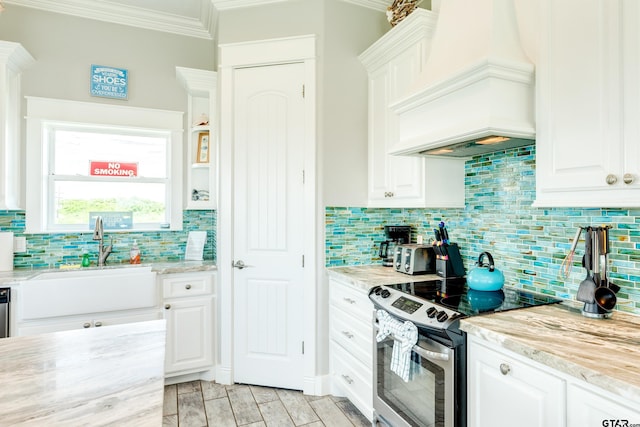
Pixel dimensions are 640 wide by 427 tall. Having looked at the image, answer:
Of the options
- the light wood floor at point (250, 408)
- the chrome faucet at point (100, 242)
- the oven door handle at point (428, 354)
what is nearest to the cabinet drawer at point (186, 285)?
the chrome faucet at point (100, 242)

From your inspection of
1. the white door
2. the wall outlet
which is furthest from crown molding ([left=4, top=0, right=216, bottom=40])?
the wall outlet

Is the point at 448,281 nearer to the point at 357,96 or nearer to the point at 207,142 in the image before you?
the point at 357,96

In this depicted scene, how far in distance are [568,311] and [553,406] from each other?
0.56m

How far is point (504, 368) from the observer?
1.29 m

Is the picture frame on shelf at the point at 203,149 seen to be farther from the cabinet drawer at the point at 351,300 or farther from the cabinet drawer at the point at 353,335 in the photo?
the cabinet drawer at the point at 353,335

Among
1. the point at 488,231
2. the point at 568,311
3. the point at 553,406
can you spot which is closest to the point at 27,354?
the point at 553,406

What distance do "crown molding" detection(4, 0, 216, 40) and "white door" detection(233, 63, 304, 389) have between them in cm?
88

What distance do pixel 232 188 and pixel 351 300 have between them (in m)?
1.21

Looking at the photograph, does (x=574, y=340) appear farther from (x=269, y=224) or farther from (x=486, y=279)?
(x=269, y=224)

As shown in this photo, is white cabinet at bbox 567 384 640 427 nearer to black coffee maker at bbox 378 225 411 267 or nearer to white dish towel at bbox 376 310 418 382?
white dish towel at bbox 376 310 418 382

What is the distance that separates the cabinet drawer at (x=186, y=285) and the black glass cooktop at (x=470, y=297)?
152 centimetres

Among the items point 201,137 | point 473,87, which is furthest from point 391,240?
point 201,137

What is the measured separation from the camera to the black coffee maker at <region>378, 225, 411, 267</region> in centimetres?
270

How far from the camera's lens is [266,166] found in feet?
8.80
